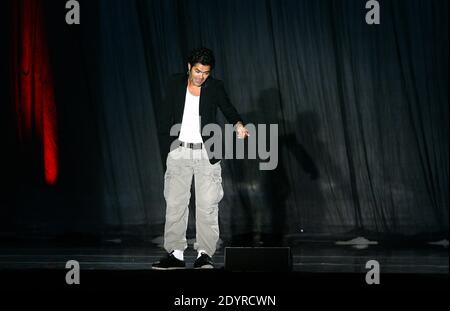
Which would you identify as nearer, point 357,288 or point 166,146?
point 357,288

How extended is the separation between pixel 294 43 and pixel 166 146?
188cm

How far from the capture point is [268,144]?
552 centimetres

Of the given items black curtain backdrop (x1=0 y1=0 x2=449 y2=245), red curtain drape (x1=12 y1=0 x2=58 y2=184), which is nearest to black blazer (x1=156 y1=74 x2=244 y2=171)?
black curtain backdrop (x1=0 y1=0 x2=449 y2=245)

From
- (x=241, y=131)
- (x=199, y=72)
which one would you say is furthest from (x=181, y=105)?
(x=241, y=131)

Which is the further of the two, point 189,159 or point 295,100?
point 295,100

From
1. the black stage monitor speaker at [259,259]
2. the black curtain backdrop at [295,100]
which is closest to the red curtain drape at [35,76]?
the black curtain backdrop at [295,100]

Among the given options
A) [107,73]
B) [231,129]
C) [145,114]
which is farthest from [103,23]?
[231,129]

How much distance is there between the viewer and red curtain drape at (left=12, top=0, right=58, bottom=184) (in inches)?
224

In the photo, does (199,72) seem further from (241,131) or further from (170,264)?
(170,264)

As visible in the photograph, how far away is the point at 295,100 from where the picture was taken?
555 centimetres

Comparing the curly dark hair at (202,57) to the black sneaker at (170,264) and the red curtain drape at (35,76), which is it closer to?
the black sneaker at (170,264)

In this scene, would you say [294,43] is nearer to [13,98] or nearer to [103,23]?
[103,23]

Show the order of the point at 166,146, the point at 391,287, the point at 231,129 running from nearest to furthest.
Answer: the point at 391,287
the point at 166,146
the point at 231,129

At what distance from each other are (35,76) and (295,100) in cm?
205
